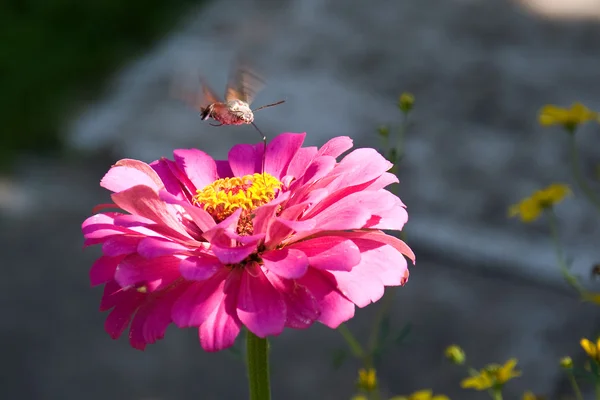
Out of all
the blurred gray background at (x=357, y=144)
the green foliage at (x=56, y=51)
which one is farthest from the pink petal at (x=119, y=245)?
the green foliage at (x=56, y=51)

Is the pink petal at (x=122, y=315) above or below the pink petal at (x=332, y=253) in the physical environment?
below

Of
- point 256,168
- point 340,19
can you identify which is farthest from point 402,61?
point 256,168

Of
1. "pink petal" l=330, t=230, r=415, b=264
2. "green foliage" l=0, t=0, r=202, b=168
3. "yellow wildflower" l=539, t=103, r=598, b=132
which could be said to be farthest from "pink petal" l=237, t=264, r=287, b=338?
"green foliage" l=0, t=0, r=202, b=168

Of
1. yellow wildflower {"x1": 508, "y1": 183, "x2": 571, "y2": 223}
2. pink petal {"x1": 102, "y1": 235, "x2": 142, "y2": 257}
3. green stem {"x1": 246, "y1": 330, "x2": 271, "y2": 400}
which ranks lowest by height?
yellow wildflower {"x1": 508, "y1": 183, "x2": 571, "y2": 223}

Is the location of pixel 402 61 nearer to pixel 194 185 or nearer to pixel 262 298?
pixel 194 185

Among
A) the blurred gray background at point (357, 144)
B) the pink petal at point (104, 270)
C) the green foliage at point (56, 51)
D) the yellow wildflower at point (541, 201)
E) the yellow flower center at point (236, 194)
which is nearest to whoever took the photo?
the pink petal at point (104, 270)

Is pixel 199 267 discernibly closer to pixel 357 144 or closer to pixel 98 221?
pixel 98 221

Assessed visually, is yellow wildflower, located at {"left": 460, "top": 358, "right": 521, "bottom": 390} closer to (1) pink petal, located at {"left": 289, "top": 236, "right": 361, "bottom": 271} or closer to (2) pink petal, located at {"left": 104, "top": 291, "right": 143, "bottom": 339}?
(1) pink petal, located at {"left": 289, "top": 236, "right": 361, "bottom": 271}

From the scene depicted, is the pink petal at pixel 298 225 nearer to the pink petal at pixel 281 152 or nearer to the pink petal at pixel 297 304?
the pink petal at pixel 297 304
